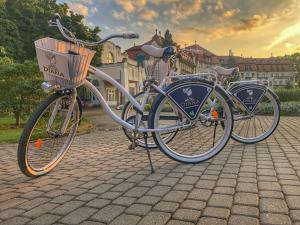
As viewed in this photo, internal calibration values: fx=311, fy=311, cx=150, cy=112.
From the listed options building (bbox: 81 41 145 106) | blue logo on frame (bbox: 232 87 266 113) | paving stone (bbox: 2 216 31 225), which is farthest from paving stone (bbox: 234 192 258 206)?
building (bbox: 81 41 145 106)

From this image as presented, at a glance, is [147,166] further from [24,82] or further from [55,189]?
[24,82]

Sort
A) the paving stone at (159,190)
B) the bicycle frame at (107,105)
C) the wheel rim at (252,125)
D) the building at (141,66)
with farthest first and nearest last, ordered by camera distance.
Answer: the wheel rim at (252,125) → the building at (141,66) → the bicycle frame at (107,105) → the paving stone at (159,190)

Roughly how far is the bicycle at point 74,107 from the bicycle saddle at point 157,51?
0.5 inches

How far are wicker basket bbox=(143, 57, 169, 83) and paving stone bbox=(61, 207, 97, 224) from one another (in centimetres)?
216

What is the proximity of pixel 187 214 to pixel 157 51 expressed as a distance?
2.15m

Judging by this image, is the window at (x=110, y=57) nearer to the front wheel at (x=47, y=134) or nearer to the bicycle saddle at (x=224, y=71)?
the bicycle saddle at (x=224, y=71)

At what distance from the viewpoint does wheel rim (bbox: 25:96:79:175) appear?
3348mm

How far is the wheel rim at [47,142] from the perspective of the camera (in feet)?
11.0

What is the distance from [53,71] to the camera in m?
3.14

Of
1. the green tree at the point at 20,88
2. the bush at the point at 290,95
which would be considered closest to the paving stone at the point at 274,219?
the green tree at the point at 20,88

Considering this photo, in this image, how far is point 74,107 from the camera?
3.82 metres

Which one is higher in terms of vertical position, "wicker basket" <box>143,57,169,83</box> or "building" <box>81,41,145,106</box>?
"building" <box>81,41,145,106</box>

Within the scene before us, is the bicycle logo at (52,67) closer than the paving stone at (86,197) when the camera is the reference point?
No

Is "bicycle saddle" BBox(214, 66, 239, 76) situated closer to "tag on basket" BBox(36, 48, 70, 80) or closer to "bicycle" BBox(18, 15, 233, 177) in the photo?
"bicycle" BBox(18, 15, 233, 177)
